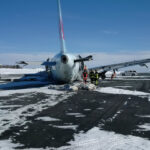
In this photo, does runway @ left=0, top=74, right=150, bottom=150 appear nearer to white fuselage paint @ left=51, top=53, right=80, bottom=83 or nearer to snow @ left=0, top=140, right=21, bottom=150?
snow @ left=0, top=140, right=21, bottom=150

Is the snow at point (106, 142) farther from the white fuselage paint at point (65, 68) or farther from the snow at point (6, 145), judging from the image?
the white fuselage paint at point (65, 68)

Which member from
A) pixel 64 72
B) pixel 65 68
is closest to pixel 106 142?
pixel 65 68

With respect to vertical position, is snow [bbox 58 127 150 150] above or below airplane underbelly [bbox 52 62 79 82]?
below

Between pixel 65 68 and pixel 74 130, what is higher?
pixel 65 68

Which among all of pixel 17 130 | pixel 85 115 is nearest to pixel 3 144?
pixel 17 130

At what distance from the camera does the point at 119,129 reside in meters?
5.59

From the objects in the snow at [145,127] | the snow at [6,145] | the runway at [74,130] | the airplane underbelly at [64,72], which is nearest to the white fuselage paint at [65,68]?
the airplane underbelly at [64,72]

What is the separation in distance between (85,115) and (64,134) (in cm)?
241

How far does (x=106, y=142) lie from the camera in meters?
4.55

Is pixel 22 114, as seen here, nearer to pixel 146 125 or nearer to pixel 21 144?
pixel 21 144

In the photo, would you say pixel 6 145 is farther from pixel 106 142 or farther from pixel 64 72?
pixel 64 72

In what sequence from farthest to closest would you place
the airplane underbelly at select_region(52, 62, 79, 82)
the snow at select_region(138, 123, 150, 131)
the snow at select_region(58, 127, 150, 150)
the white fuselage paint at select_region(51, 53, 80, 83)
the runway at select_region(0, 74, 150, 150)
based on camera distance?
the airplane underbelly at select_region(52, 62, 79, 82) → the white fuselage paint at select_region(51, 53, 80, 83) → the snow at select_region(138, 123, 150, 131) → the runway at select_region(0, 74, 150, 150) → the snow at select_region(58, 127, 150, 150)

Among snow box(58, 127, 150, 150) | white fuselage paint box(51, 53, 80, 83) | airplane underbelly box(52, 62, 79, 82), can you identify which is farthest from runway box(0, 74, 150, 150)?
airplane underbelly box(52, 62, 79, 82)

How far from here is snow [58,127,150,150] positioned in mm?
4238
